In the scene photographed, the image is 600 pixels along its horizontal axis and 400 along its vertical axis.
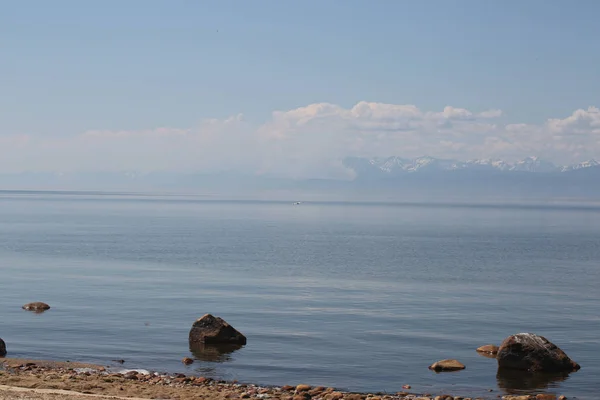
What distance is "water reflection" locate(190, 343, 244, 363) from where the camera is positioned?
3378 cm

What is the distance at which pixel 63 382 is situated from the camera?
26938 mm

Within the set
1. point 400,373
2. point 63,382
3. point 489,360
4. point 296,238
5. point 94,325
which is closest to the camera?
point 63,382

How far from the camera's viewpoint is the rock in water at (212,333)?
3628cm

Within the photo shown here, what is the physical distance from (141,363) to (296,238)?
97685 mm

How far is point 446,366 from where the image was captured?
31.9 m

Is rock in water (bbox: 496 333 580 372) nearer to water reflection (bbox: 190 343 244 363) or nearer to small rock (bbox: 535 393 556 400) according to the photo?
small rock (bbox: 535 393 556 400)

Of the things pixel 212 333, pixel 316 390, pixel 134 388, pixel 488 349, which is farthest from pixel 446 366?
pixel 134 388

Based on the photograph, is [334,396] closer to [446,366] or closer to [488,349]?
[446,366]

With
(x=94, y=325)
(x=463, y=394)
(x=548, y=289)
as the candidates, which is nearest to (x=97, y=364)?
(x=94, y=325)

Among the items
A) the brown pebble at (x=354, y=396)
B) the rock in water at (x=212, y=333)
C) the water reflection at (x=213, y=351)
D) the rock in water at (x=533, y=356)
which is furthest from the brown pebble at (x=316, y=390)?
the rock in water at (x=212, y=333)

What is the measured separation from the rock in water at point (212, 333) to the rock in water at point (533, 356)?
12.3m

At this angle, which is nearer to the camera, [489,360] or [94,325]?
[489,360]

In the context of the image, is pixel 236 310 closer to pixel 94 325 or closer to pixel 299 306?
pixel 299 306

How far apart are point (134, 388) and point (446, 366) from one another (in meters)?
12.7
